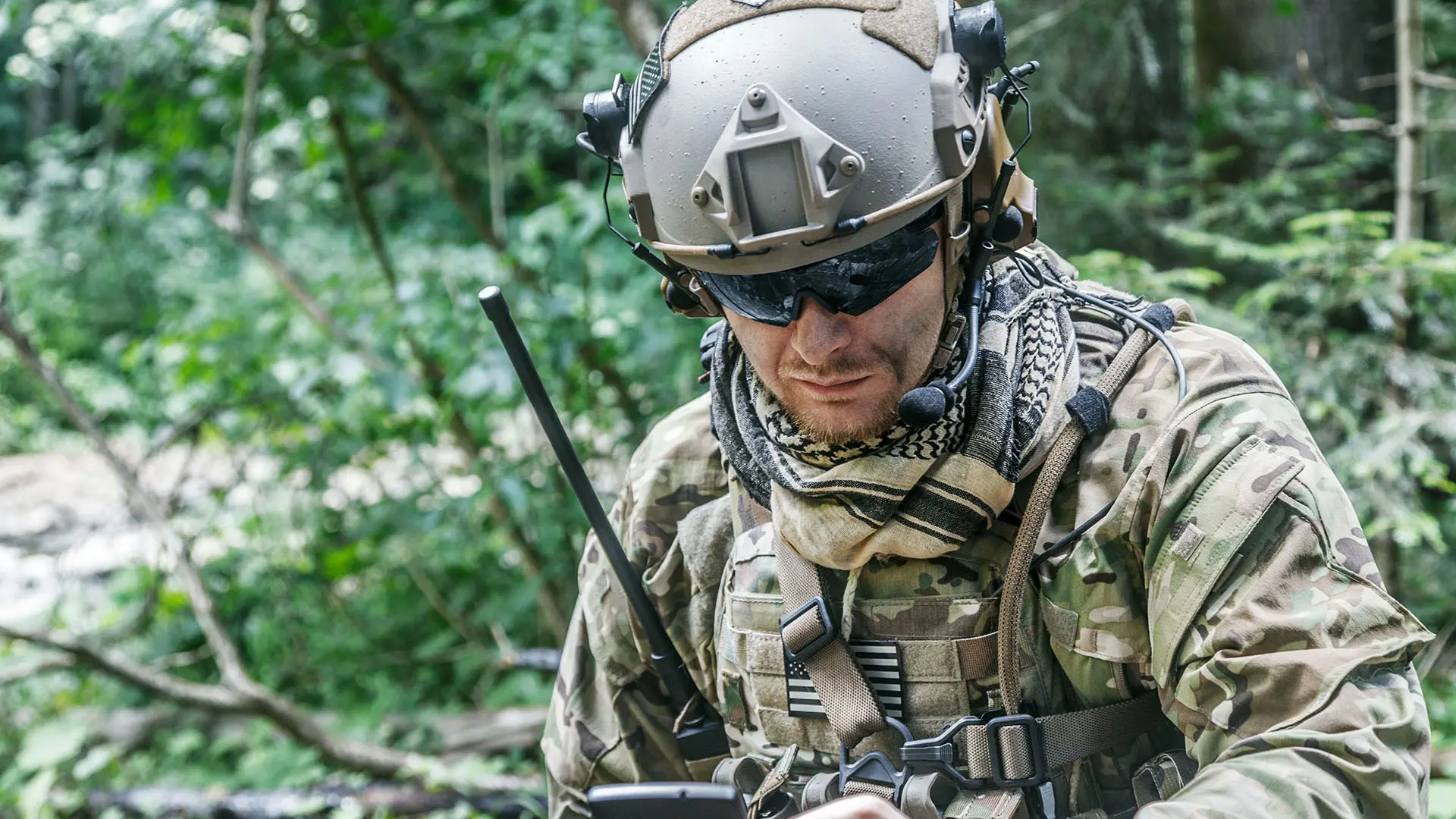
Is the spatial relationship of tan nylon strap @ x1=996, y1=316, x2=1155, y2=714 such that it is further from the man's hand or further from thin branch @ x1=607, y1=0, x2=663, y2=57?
thin branch @ x1=607, y1=0, x2=663, y2=57

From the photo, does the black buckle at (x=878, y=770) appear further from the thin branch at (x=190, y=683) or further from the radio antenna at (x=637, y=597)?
the thin branch at (x=190, y=683)

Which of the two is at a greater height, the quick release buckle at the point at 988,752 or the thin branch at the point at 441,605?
the quick release buckle at the point at 988,752

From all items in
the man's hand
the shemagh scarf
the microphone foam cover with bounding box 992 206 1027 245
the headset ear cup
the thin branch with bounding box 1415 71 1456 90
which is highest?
the microphone foam cover with bounding box 992 206 1027 245

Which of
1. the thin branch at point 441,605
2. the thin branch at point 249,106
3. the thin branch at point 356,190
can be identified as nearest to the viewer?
the thin branch at point 249,106

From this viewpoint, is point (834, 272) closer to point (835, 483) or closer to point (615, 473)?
point (835, 483)

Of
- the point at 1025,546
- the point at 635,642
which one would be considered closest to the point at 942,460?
the point at 1025,546

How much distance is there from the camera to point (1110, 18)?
460 centimetres

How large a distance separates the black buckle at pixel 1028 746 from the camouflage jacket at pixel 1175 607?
0.07 metres

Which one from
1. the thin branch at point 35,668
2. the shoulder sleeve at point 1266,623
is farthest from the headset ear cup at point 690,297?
the thin branch at point 35,668

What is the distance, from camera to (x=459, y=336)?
3879 millimetres

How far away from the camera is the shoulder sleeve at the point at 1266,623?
132 centimetres

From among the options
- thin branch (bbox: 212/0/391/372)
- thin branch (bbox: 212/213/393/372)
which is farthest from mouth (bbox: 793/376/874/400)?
thin branch (bbox: 212/0/391/372)

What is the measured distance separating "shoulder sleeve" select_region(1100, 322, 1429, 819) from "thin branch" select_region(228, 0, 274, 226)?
3.68 meters

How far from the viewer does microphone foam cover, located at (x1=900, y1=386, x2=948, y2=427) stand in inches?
62.1
